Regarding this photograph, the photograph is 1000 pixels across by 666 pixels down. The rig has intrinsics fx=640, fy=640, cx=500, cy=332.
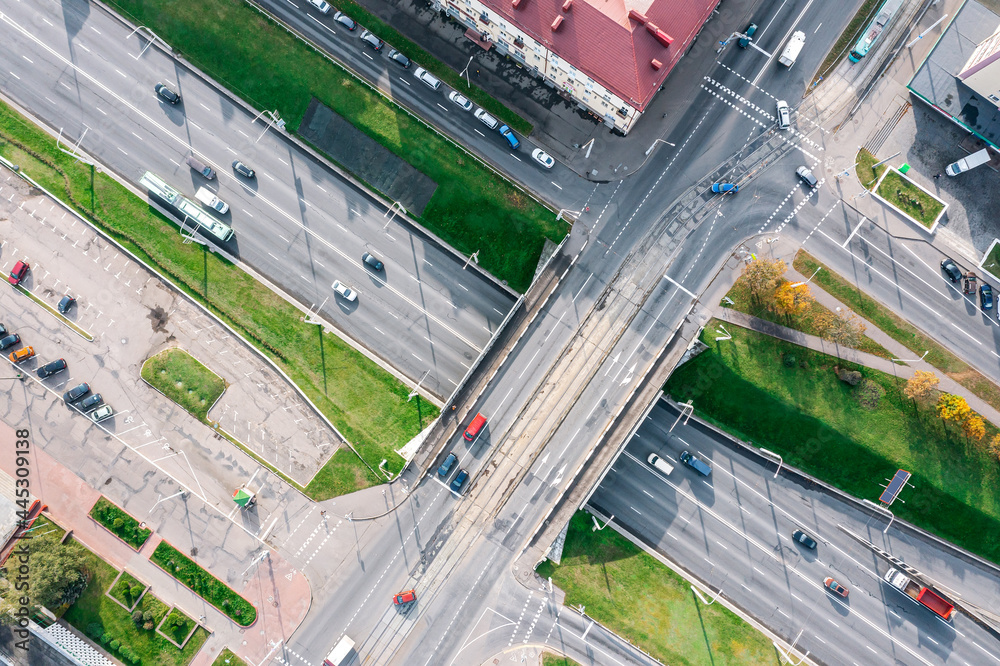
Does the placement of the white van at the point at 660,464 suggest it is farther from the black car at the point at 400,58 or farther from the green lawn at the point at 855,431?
the black car at the point at 400,58

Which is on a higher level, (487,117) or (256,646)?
(487,117)

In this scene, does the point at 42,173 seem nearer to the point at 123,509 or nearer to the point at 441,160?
the point at 123,509

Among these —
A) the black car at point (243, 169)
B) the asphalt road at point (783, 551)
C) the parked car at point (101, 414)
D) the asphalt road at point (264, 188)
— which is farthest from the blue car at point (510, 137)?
the parked car at point (101, 414)

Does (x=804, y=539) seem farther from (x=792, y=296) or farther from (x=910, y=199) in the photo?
(x=910, y=199)

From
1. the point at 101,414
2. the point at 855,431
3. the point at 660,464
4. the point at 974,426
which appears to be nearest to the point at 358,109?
the point at 101,414

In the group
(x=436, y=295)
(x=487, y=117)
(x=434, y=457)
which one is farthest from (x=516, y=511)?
(x=487, y=117)

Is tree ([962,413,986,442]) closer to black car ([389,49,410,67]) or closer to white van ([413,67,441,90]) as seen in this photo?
white van ([413,67,441,90])

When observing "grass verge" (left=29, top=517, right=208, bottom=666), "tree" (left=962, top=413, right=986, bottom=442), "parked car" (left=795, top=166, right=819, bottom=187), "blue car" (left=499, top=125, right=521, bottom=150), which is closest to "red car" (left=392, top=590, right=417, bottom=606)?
"grass verge" (left=29, top=517, right=208, bottom=666)
